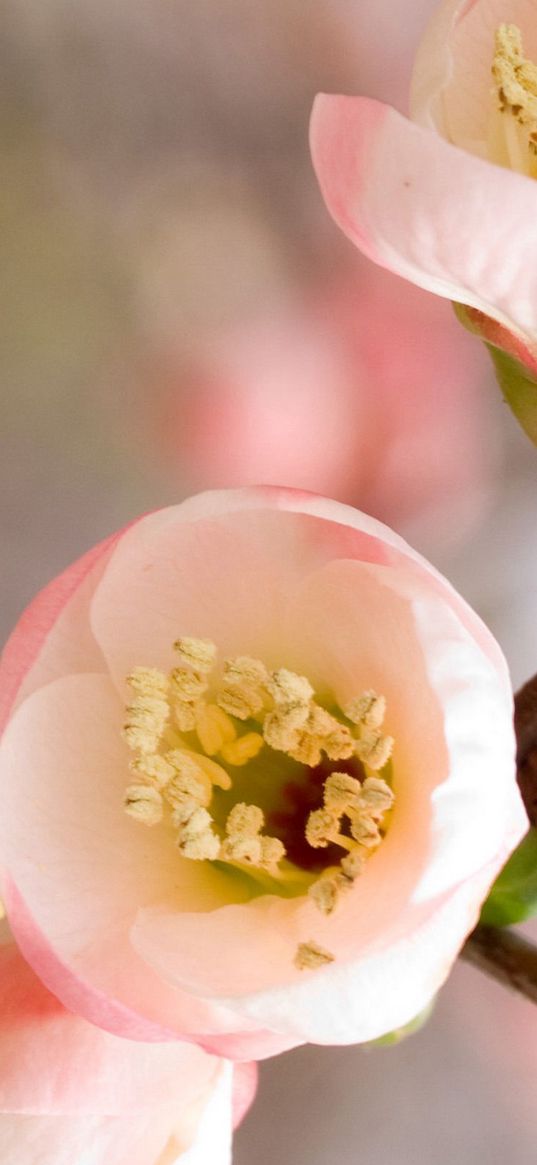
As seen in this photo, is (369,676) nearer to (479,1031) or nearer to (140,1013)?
(140,1013)

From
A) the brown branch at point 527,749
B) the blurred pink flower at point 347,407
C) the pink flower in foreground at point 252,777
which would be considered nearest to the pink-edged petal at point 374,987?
the pink flower in foreground at point 252,777

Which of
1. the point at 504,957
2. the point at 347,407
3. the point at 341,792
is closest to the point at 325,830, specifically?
the point at 341,792

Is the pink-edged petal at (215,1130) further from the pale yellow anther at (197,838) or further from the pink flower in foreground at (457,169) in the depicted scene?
the pink flower in foreground at (457,169)

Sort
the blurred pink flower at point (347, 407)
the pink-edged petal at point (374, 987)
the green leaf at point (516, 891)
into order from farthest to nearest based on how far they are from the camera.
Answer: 1. the blurred pink flower at point (347, 407)
2. the green leaf at point (516, 891)
3. the pink-edged petal at point (374, 987)

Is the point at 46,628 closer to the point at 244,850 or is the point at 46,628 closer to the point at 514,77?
the point at 244,850

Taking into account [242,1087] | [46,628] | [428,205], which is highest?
[428,205]

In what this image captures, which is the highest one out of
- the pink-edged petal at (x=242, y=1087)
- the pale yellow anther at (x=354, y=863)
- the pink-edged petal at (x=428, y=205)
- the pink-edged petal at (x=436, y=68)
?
the pink-edged petal at (x=436, y=68)

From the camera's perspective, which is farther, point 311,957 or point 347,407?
point 347,407

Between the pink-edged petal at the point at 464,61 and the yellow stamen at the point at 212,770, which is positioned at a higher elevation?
the pink-edged petal at the point at 464,61

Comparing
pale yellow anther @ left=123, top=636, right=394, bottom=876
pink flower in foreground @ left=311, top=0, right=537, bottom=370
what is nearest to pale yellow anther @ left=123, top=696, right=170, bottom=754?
pale yellow anther @ left=123, top=636, right=394, bottom=876
